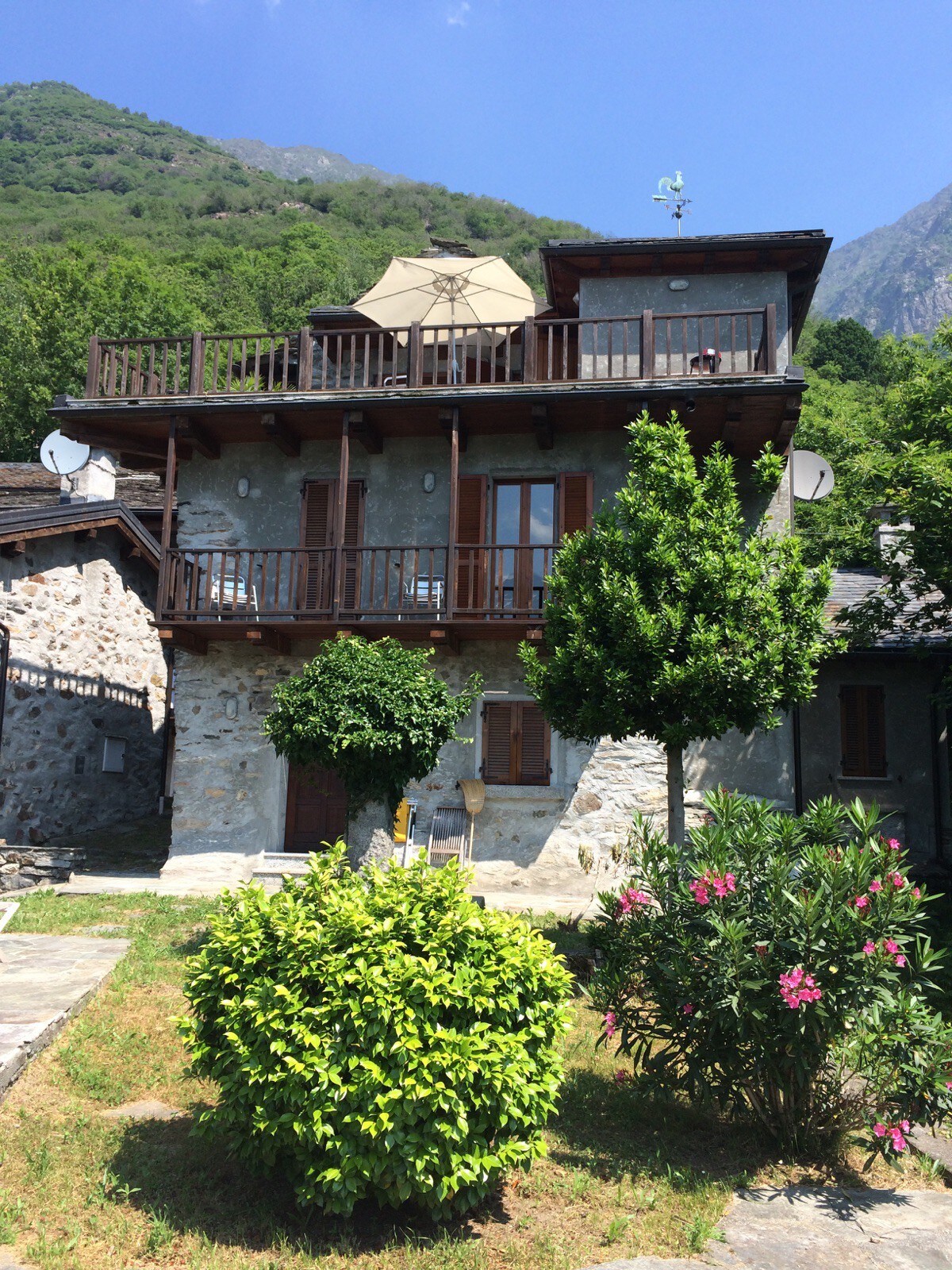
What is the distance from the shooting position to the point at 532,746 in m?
12.9

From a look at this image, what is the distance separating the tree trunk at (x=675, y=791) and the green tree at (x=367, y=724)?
1.90 m

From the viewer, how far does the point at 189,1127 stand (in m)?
5.30

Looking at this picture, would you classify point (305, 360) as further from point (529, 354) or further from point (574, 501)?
point (574, 501)

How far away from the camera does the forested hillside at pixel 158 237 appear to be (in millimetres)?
33625

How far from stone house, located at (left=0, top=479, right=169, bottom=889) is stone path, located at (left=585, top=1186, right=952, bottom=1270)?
9.94m

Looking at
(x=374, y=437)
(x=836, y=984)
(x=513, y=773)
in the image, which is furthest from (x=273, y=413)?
(x=836, y=984)

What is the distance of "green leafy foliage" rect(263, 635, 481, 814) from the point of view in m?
8.51

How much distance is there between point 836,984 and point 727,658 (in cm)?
378

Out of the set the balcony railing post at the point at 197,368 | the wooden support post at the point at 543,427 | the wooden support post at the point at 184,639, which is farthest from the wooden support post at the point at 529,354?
the wooden support post at the point at 184,639

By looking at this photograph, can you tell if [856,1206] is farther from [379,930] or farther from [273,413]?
[273,413]

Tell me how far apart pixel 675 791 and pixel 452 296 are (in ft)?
28.6

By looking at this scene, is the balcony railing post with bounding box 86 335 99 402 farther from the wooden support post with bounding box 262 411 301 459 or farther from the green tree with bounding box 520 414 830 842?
the green tree with bounding box 520 414 830 842

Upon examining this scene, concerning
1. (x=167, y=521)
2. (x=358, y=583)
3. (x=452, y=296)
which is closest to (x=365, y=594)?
(x=358, y=583)

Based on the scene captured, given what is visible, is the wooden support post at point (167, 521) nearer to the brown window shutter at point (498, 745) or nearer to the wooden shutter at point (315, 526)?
the wooden shutter at point (315, 526)
